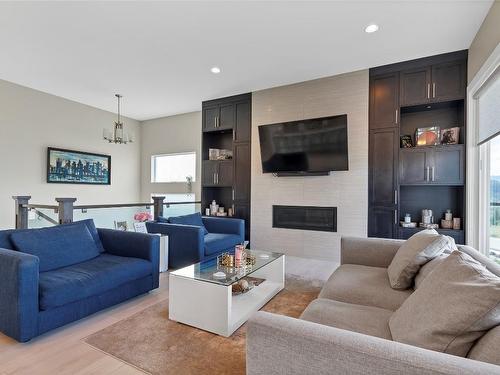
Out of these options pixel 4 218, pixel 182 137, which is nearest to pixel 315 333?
pixel 4 218

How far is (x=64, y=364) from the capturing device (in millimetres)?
1768

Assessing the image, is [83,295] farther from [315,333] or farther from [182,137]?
[182,137]

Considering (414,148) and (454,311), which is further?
(414,148)

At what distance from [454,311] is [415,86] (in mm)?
3673

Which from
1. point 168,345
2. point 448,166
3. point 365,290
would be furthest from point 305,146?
point 168,345

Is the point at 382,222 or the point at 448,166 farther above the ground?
the point at 448,166

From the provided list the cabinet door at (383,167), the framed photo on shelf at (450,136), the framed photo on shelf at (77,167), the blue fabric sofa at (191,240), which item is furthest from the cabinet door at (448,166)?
the framed photo on shelf at (77,167)

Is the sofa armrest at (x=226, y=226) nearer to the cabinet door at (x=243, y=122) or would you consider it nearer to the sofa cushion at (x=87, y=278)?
the cabinet door at (x=243, y=122)

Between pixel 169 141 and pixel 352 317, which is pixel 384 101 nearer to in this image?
pixel 352 317

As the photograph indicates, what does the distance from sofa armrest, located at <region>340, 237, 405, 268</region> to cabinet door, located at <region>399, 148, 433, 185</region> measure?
1.64 m

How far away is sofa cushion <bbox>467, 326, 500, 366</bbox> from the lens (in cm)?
89

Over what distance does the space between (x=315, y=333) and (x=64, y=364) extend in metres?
1.74

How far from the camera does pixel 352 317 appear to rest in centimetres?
153

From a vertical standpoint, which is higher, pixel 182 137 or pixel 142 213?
pixel 182 137
